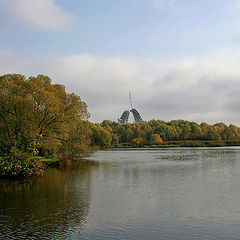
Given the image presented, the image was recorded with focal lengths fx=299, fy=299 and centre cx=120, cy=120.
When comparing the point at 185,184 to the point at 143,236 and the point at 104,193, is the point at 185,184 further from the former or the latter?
the point at 143,236

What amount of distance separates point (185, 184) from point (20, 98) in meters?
19.9

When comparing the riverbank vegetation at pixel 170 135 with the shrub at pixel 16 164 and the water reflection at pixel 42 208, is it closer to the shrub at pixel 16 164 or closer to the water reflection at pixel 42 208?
the shrub at pixel 16 164

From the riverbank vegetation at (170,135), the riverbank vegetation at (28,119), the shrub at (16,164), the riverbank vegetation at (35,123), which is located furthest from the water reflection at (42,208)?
the riverbank vegetation at (170,135)

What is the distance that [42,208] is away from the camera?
17.9 meters

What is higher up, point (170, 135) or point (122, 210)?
point (170, 135)

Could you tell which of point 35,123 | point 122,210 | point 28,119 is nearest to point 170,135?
point 35,123

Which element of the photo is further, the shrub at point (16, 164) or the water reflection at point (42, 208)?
the shrub at point (16, 164)

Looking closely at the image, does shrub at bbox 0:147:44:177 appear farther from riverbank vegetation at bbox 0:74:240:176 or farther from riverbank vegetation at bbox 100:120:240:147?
riverbank vegetation at bbox 100:120:240:147

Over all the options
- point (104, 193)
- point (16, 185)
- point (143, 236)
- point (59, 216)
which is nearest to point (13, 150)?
point (16, 185)

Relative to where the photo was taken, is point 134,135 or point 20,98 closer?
point 20,98

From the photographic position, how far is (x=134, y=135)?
15812 centimetres

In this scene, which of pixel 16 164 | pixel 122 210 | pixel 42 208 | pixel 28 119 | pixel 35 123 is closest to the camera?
pixel 122 210

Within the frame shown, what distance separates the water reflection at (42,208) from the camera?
13773mm

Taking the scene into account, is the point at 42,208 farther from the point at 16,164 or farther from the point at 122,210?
the point at 16,164
